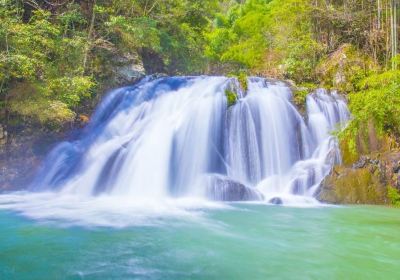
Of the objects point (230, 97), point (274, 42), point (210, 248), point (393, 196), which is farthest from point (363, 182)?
point (274, 42)

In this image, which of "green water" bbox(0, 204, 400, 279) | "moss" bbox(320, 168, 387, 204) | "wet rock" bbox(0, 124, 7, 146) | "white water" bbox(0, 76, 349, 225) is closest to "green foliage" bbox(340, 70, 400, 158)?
"white water" bbox(0, 76, 349, 225)

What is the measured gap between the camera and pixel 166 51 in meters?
17.7

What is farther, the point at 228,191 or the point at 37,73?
the point at 37,73

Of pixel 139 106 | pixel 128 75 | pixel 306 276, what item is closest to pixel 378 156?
pixel 306 276

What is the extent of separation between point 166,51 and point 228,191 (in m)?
9.99

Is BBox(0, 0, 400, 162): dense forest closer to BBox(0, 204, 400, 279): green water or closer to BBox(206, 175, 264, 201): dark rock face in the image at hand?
BBox(206, 175, 264, 201): dark rock face

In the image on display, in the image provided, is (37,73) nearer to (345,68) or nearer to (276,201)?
(276,201)

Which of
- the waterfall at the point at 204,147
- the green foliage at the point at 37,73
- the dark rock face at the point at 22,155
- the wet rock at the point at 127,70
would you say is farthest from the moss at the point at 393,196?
the wet rock at the point at 127,70

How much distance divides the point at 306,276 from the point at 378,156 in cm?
631

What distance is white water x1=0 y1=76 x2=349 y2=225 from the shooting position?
31.8 feet

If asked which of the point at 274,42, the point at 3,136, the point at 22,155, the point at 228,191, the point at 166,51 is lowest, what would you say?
the point at 228,191

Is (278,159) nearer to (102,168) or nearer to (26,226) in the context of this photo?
(102,168)

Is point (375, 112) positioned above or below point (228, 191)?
above

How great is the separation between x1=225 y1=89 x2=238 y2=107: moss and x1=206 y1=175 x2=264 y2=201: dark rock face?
2.94m
